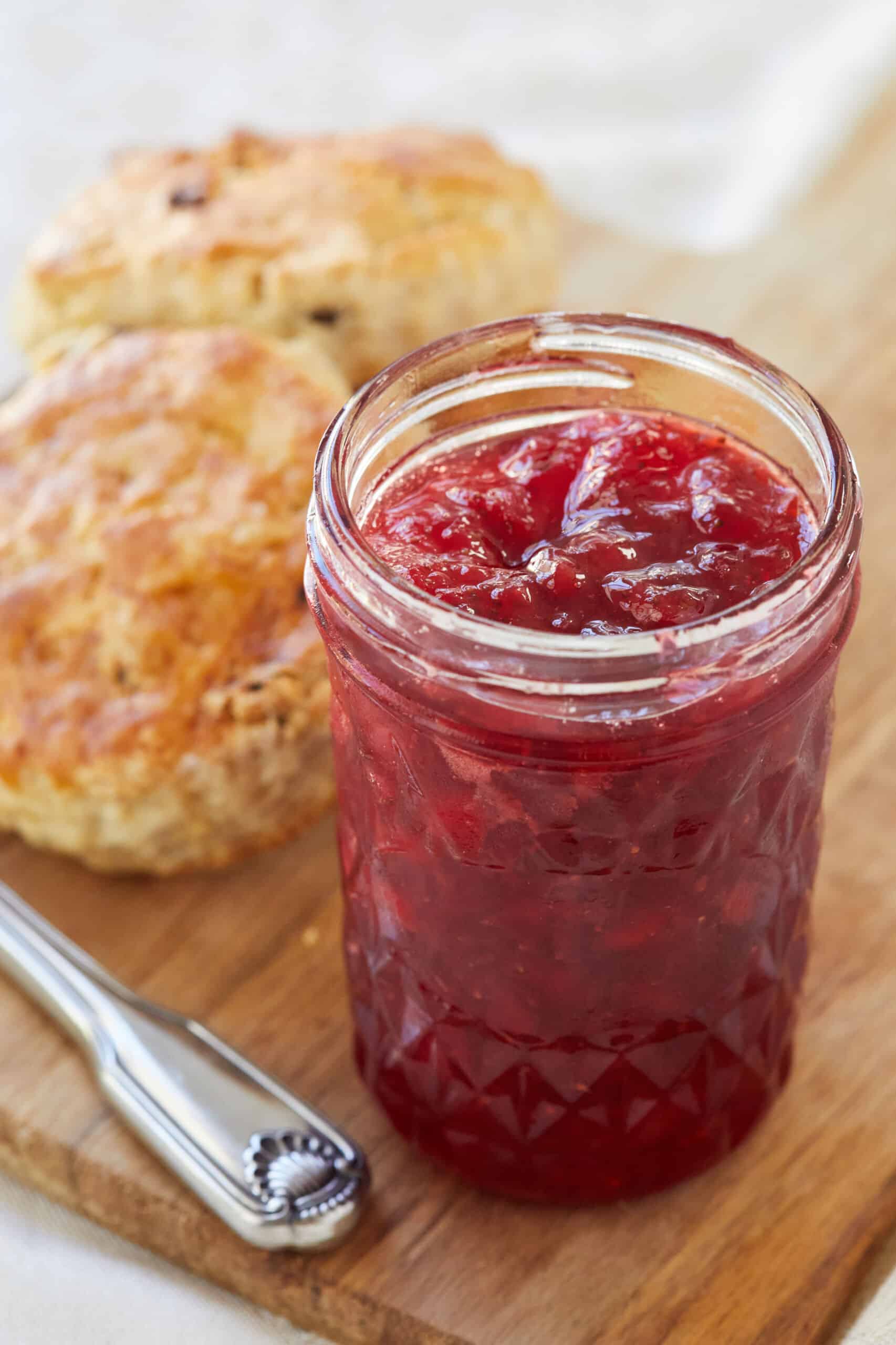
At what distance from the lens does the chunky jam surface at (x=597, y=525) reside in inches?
56.2

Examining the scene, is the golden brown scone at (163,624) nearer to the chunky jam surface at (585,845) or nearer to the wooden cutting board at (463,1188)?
the wooden cutting board at (463,1188)

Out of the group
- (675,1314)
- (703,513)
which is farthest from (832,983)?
(703,513)

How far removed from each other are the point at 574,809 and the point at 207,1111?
65 centimetres

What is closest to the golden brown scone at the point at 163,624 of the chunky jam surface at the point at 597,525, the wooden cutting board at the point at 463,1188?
the wooden cutting board at the point at 463,1188

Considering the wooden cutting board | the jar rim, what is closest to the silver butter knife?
the wooden cutting board

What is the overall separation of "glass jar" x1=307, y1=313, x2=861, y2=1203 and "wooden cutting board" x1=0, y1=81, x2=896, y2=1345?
0.06 m

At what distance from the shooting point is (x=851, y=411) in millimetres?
2779

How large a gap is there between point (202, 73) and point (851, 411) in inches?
89.6

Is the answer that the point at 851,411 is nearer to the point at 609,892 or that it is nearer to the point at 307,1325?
the point at 609,892

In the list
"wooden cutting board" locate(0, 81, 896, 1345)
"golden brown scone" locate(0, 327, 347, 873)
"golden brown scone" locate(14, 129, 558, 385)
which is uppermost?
"golden brown scone" locate(14, 129, 558, 385)

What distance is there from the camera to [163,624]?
2.10 metres

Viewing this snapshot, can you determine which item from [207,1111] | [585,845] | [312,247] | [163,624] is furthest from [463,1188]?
[312,247]

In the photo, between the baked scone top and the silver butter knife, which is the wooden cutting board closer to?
the silver butter knife

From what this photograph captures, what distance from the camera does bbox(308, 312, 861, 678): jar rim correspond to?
1.32 metres
